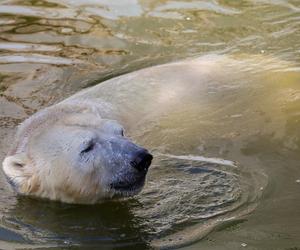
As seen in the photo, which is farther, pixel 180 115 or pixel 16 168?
pixel 180 115

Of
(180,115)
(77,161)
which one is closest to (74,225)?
(77,161)

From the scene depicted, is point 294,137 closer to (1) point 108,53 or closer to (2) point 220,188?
(2) point 220,188

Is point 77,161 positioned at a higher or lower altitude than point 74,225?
higher

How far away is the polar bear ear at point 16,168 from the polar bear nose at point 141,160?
843mm

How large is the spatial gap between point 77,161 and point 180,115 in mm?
1320

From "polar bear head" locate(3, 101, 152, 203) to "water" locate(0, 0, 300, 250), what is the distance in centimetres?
12

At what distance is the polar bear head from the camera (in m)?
4.38

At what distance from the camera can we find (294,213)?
4.25m

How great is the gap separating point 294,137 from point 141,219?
1.62m

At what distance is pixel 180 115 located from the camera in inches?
220

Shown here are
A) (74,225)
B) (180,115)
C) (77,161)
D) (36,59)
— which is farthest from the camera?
(36,59)

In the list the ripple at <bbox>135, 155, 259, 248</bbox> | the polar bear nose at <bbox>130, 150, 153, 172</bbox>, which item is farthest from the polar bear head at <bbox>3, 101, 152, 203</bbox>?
the ripple at <bbox>135, 155, 259, 248</bbox>

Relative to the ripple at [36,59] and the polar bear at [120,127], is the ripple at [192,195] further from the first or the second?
the ripple at [36,59]

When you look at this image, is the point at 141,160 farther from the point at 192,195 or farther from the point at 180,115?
the point at 180,115
